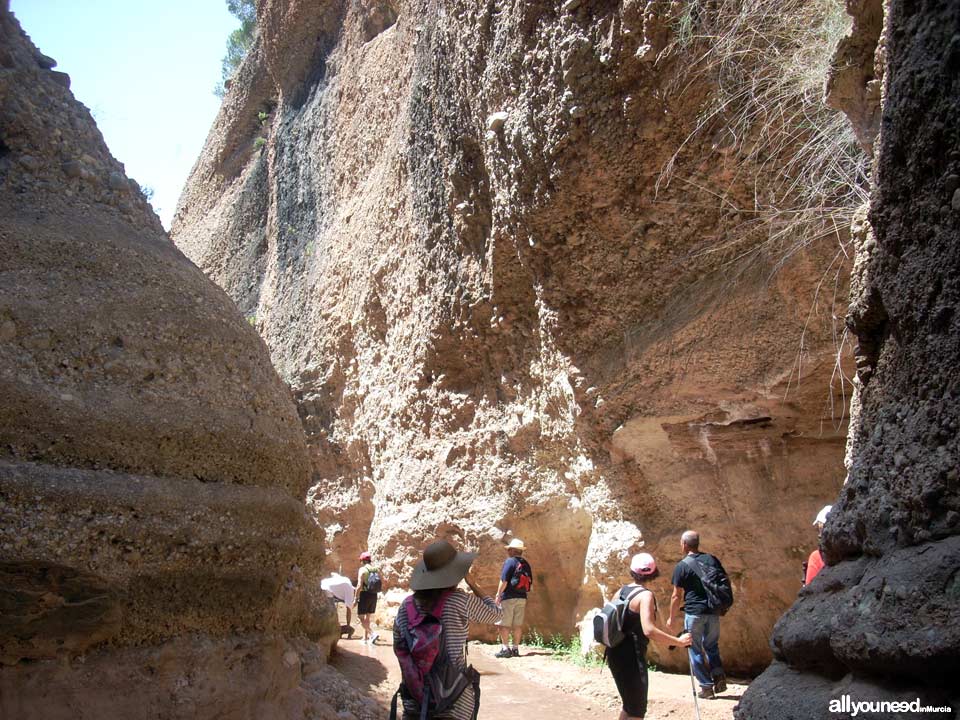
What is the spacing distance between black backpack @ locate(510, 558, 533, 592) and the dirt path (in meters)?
0.69

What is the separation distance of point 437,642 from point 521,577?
5206mm

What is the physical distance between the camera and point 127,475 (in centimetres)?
371

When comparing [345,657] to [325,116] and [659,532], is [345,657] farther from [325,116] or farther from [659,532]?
[325,116]

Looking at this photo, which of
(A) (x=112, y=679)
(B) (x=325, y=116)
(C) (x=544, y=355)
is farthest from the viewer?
(B) (x=325, y=116)

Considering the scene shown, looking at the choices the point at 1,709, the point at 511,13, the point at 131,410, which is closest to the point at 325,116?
the point at 511,13

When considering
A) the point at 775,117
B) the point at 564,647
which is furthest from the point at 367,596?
the point at 775,117

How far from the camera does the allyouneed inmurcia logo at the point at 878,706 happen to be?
169 cm

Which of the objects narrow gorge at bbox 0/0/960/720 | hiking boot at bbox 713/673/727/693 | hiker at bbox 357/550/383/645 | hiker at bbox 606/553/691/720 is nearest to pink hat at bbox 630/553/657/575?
hiker at bbox 606/553/691/720

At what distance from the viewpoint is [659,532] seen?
24.4 feet

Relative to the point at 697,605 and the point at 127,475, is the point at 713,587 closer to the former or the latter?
the point at 697,605

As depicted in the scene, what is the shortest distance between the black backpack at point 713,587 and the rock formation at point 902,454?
11.4ft

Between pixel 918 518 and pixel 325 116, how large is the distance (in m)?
13.8

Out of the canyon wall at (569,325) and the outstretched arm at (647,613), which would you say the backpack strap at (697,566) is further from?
the outstretched arm at (647,613)

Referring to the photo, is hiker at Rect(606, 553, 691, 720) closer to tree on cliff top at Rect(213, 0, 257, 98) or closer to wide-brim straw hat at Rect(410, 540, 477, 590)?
wide-brim straw hat at Rect(410, 540, 477, 590)
